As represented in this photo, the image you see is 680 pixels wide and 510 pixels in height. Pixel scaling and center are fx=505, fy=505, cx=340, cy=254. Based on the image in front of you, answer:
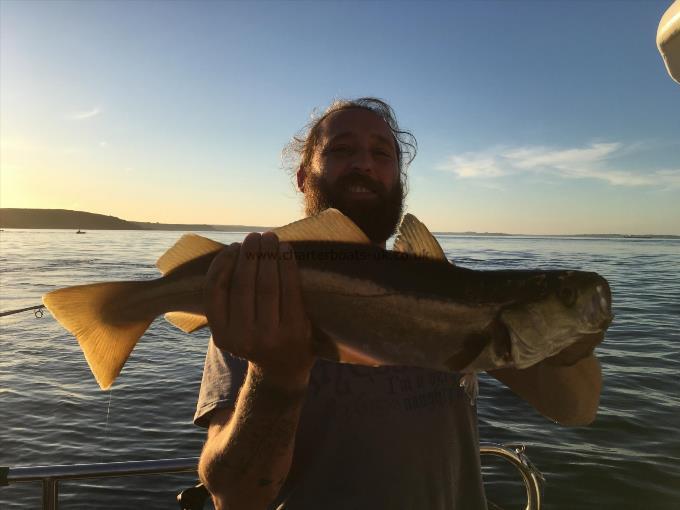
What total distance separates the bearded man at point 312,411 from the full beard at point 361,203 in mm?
1551

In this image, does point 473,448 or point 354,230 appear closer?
point 354,230

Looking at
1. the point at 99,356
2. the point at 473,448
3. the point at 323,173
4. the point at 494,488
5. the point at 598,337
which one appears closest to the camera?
the point at 598,337

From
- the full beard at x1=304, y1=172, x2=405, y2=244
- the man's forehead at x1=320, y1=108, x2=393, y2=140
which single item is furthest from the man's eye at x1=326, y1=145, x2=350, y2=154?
the full beard at x1=304, y1=172, x2=405, y2=244

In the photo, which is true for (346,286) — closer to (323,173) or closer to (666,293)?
(323,173)

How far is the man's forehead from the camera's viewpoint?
4938mm

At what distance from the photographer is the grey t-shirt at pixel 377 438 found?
126 inches

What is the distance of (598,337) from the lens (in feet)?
8.69

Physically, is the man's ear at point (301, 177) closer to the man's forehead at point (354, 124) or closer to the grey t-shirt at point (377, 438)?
the man's forehead at point (354, 124)

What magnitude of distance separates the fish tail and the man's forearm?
31.7 inches

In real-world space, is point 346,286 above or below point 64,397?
above

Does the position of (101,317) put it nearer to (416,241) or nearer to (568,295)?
(416,241)

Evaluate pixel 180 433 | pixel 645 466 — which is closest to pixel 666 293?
pixel 645 466

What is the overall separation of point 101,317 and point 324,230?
1531 mm

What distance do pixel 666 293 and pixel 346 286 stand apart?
3318 cm
